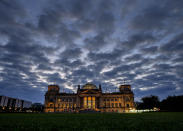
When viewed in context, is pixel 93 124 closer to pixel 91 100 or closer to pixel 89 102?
pixel 91 100

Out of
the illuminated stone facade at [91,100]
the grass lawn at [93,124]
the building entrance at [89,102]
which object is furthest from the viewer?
the illuminated stone facade at [91,100]

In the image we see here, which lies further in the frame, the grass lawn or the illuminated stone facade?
the illuminated stone facade

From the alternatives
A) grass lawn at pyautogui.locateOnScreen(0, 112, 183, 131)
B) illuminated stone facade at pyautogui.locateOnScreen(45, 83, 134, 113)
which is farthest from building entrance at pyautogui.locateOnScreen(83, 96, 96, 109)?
grass lawn at pyautogui.locateOnScreen(0, 112, 183, 131)

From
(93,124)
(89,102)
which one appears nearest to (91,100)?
(89,102)

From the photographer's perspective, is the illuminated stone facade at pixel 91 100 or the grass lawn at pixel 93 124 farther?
the illuminated stone facade at pixel 91 100

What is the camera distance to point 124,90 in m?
106

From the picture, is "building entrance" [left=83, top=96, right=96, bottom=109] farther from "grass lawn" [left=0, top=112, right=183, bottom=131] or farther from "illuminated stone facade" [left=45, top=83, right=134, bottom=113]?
"grass lawn" [left=0, top=112, right=183, bottom=131]

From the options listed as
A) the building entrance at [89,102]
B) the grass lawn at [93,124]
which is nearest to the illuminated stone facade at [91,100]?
the building entrance at [89,102]

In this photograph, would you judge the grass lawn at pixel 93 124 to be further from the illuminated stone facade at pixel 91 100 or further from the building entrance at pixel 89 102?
the building entrance at pixel 89 102

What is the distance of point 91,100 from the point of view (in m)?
101

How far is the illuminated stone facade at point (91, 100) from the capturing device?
100312 millimetres

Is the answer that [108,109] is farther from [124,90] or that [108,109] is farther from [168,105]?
[168,105]

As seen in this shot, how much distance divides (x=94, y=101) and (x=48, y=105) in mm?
39624

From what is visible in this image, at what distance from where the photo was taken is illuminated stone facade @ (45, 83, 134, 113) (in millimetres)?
100312
